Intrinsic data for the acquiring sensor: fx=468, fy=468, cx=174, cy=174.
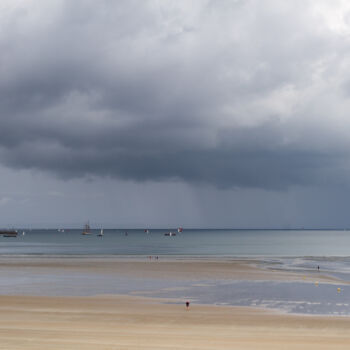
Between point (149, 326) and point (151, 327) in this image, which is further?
point (149, 326)

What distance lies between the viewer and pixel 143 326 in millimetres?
30250

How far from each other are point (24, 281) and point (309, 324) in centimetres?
3552

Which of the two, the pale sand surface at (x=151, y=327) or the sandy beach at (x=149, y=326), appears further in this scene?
the sandy beach at (x=149, y=326)

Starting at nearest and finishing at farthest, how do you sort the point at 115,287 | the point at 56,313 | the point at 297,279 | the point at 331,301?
1. the point at 56,313
2. the point at 331,301
3. the point at 115,287
4. the point at 297,279

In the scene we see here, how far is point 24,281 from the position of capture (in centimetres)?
5456

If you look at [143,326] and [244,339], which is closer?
[244,339]

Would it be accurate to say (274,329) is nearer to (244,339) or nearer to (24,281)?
(244,339)

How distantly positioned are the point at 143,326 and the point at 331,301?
19.5 m

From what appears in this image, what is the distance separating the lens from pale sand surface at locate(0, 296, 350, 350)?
24.6 metres

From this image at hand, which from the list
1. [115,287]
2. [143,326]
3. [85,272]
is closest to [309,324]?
[143,326]

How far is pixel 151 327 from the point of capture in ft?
98.2

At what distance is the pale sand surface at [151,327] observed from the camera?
24578 millimetres

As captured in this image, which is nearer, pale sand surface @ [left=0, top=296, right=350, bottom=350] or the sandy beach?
pale sand surface @ [left=0, top=296, right=350, bottom=350]

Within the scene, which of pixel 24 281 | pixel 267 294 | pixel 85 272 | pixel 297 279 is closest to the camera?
pixel 267 294
